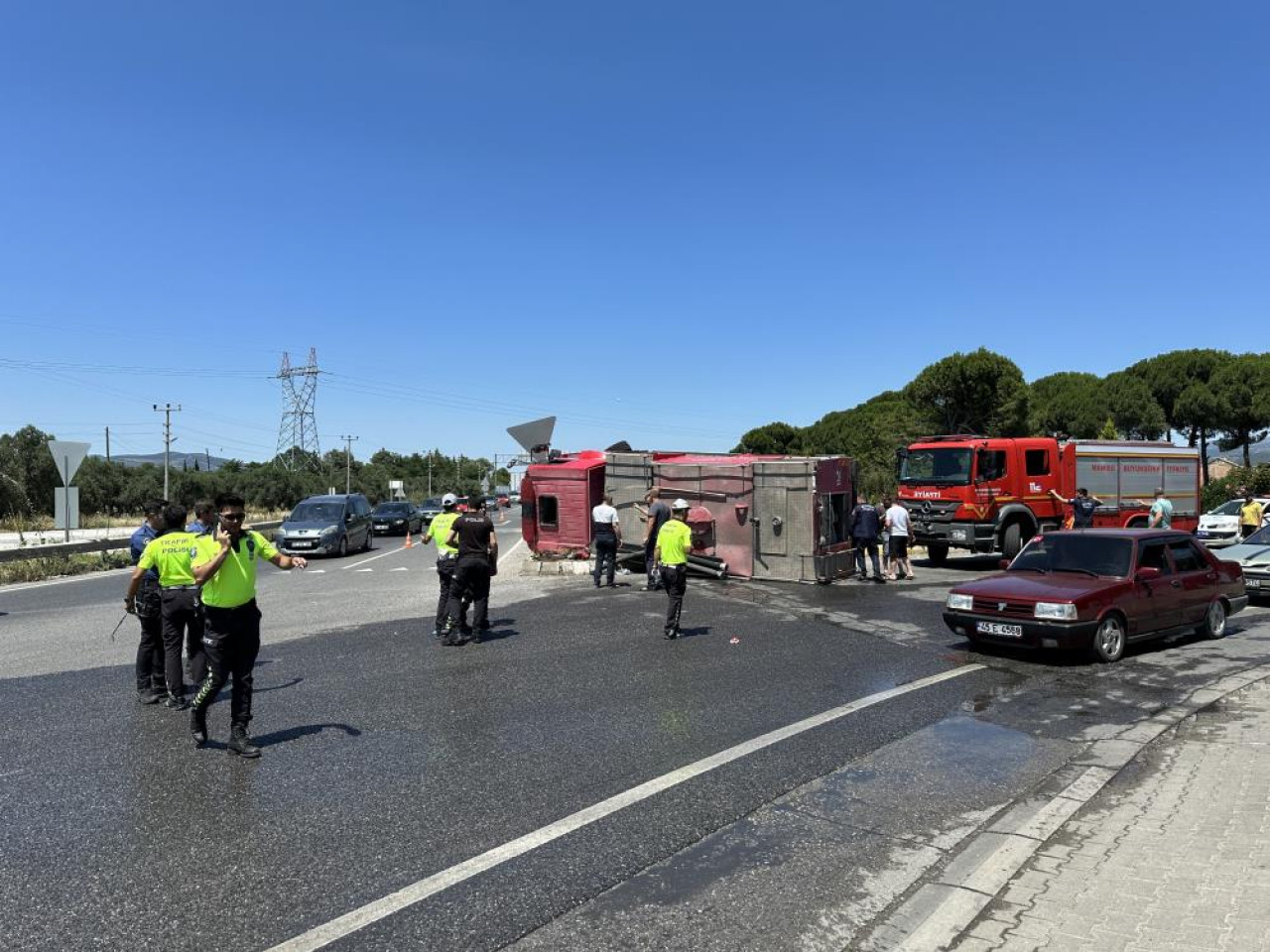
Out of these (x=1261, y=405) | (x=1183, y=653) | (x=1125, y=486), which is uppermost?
(x=1261, y=405)


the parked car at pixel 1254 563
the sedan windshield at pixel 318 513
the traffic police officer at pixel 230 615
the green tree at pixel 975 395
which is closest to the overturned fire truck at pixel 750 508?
the parked car at pixel 1254 563

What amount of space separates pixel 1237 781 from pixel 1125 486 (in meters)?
17.8

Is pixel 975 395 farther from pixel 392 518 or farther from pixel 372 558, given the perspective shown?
pixel 372 558

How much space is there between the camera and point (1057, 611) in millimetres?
8852

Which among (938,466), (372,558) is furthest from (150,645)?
(372,558)

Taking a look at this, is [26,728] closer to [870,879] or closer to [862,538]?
[870,879]

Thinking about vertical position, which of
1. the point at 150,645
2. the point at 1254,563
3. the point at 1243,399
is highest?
the point at 1243,399

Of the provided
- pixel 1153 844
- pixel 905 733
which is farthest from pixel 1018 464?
pixel 1153 844

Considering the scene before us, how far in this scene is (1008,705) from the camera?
7.48 metres

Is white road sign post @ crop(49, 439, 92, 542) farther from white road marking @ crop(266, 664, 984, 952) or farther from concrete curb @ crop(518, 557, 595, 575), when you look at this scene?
white road marking @ crop(266, 664, 984, 952)

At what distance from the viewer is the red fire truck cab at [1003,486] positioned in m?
18.6

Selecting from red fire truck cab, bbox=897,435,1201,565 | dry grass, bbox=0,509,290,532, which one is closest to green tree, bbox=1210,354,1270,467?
red fire truck cab, bbox=897,435,1201,565

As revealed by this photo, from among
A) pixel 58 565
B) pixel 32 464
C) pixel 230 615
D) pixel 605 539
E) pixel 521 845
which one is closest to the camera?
pixel 521 845

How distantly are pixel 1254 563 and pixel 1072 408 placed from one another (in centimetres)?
4652
